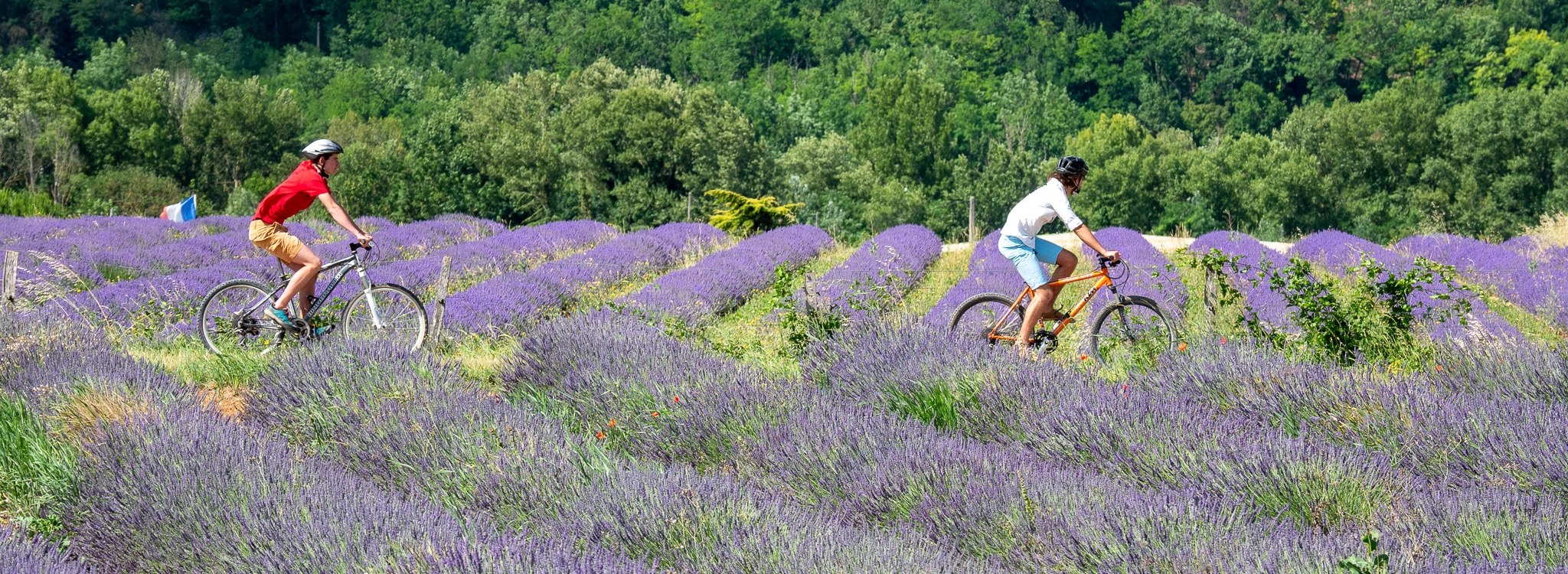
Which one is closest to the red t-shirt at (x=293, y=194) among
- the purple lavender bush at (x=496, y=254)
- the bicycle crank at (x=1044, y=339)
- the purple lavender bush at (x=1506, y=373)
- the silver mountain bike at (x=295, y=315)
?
the silver mountain bike at (x=295, y=315)

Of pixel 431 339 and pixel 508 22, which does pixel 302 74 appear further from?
pixel 431 339

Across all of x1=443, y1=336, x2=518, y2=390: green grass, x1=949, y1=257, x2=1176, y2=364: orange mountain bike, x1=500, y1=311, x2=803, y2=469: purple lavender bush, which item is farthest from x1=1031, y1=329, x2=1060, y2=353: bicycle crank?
x1=443, y1=336, x2=518, y2=390: green grass

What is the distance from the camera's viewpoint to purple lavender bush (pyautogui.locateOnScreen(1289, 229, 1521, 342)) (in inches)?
267

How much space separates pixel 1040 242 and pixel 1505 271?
341 inches

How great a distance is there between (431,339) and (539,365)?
1715 millimetres

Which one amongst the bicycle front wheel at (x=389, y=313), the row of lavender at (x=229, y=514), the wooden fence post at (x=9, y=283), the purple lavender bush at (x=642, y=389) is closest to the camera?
the row of lavender at (x=229, y=514)

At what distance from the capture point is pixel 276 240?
22.9ft

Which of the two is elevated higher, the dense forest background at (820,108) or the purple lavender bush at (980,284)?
the purple lavender bush at (980,284)

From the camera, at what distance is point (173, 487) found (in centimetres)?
388

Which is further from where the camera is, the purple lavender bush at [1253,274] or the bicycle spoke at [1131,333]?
the purple lavender bush at [1253,274]

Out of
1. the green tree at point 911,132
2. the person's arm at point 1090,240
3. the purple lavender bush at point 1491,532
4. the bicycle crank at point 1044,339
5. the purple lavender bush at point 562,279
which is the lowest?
the green tree at point 911,132

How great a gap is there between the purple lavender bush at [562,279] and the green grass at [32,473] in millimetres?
3719

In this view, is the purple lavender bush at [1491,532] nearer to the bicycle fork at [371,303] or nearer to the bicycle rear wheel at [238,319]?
the bicycle fork at [371,303]

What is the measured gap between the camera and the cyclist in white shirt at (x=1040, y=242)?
680 cm
